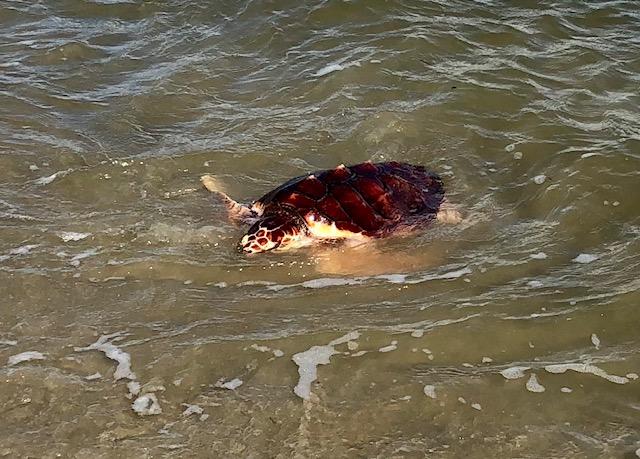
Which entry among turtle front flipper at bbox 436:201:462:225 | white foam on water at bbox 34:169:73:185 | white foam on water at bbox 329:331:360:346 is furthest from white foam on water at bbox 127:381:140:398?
turtle front flipper at bbox 436:201:462:225

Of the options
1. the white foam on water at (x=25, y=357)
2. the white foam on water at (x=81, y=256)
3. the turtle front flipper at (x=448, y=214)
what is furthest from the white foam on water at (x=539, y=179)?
the white foam on water at (x=25, y=357)

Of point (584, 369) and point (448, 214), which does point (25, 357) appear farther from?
point (448, 214)

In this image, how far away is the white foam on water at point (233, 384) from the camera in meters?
4.36

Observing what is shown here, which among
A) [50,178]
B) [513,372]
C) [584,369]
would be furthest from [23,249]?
[584,369]

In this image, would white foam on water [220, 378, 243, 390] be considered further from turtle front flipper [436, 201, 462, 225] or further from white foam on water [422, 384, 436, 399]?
turtle front flipper [436, 201, 462, 225]

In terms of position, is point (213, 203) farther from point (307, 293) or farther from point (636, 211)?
point (636, 211)

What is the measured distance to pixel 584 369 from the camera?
4.52 meters

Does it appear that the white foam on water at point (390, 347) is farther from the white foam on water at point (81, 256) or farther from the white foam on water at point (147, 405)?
the white foam on water at point (81, 256)

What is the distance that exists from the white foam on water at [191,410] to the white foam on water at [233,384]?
23 cm

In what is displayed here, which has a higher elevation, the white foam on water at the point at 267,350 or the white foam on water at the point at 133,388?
the white foam on water at the point at 133,388

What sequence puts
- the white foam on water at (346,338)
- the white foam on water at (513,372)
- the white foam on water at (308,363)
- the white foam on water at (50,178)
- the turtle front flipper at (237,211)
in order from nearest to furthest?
1. the white foam on water at (308,363)
2. the white foam on water at (513,372)
3. the white foam on water at (346,338)
4. the turtle front flipper at (237,211)
5. the white foam on water at (50,178)

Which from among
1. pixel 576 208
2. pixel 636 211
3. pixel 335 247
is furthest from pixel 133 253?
pixel 636 211

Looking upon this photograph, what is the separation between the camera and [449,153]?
7.46 meters

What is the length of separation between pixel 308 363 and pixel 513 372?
126 cm
